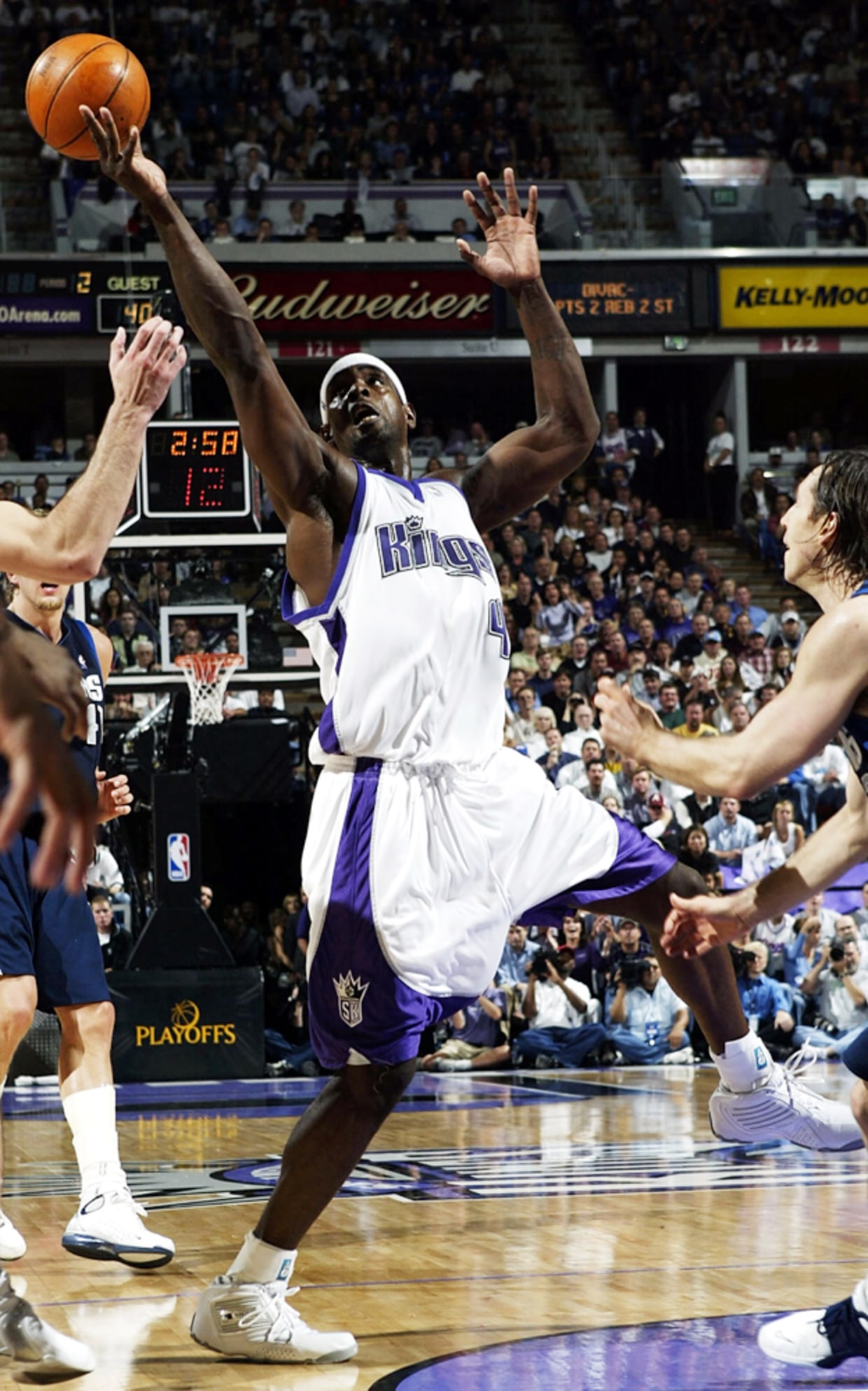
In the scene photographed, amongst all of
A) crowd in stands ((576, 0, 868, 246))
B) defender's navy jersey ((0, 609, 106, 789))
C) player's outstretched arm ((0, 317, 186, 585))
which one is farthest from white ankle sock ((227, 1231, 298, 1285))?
crowd in stands ((576, 0, 868, 246))

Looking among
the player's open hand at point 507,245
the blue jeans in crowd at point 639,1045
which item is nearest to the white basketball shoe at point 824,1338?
the player's open hand at point 507,245

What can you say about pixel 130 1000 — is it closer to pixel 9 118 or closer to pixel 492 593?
pixel 492 593

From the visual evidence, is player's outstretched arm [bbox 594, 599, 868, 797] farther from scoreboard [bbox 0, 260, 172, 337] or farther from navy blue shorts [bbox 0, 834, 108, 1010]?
scoreboard [bbox 0, 260, 172, 337]

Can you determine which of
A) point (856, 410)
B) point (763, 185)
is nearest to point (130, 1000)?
point (763, 185)

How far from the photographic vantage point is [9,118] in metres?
23.0

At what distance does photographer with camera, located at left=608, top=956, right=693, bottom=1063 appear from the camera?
39.0ft

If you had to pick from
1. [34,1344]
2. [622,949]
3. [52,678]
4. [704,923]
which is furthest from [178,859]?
[52,678]

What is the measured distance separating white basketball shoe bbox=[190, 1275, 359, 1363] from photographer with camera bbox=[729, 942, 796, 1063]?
861cm

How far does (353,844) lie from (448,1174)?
312 cm

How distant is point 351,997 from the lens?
12.3ft

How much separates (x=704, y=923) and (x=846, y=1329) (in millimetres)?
886

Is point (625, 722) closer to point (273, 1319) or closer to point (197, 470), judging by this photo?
point (273, 1319)

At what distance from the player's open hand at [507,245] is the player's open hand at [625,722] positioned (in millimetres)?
1611

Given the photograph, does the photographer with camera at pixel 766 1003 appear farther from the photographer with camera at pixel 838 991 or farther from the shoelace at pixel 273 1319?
the shoelace at pixel 273 1319
